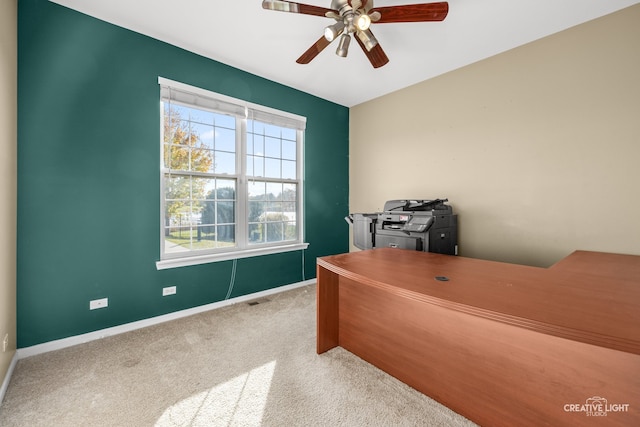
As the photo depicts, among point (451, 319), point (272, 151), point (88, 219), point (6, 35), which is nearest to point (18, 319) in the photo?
point (88, 219)

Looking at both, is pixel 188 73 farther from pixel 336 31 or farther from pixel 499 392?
pixel 499 392

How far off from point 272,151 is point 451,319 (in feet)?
9.27

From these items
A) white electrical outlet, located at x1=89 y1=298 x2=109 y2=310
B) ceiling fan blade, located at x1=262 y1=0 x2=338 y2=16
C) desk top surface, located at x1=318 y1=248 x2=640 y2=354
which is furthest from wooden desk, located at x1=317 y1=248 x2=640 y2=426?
white electrical outlet, located at x1=89 y1=298 x2=109 y2=310

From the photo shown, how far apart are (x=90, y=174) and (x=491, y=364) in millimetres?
3095

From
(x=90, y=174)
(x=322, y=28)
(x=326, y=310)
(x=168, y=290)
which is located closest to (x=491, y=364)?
(x=326, y=310)

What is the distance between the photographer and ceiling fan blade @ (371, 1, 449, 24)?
5.62 feet

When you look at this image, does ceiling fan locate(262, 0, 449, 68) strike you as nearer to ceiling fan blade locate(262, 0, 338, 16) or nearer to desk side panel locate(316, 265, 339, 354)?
ceiling fan blade locate(262, 0, 338, 16)

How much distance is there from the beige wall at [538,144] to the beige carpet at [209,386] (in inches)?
81.6

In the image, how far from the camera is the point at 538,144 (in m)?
2.57

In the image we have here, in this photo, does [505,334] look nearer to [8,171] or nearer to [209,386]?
[209,386]

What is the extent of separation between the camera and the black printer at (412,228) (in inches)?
99.6

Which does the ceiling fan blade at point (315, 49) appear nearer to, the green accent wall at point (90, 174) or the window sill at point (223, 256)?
the green accent wall at point (90, 174)

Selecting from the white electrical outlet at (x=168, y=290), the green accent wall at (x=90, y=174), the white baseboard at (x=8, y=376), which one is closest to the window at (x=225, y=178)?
the green accent wall at (x=90, y=174)

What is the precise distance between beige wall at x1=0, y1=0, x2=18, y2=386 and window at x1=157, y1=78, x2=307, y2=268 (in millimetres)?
935
